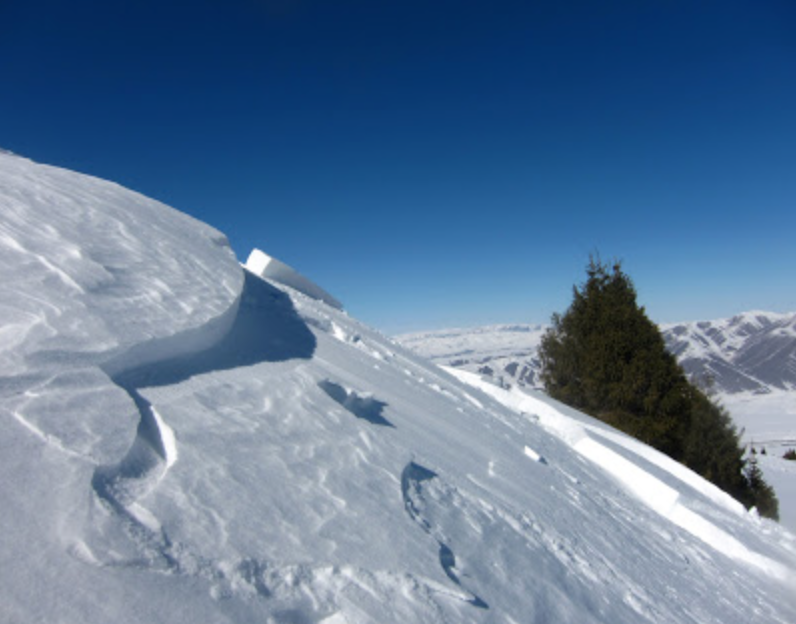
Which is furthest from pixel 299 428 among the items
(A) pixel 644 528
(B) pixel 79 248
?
(A) pixel 644 528

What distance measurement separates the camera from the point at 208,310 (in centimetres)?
431

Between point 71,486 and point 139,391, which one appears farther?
point 139,391

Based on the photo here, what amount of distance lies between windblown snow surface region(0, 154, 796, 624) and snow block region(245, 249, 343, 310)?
3047 millimetres

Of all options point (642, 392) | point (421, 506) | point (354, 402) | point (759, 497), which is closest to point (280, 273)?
point (354, 402)

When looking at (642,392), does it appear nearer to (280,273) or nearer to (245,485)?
(280,273)

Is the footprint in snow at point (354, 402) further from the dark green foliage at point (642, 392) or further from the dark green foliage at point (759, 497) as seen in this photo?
the dark green foliage at point (759, 497)

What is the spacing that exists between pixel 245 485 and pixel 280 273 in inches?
296

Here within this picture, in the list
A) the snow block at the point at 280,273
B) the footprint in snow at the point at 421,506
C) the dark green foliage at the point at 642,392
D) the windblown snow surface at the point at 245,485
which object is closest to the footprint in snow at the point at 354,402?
the windblown snow surface at the point at 245,485

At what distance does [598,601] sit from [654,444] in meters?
14.5

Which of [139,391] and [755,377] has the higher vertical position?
[755,377]

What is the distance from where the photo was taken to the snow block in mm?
9469

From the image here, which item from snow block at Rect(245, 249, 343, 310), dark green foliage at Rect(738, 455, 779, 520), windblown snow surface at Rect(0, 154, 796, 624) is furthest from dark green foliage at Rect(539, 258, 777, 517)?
snow block at Rect(245, 249, 343, 310)

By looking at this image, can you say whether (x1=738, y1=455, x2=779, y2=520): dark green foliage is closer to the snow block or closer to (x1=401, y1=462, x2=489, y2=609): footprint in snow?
the snow block

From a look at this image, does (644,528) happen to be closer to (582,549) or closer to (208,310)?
(582,549)
